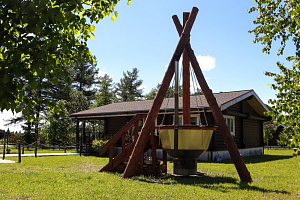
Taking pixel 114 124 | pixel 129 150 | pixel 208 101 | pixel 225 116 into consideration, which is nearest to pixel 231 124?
pixel 225 116

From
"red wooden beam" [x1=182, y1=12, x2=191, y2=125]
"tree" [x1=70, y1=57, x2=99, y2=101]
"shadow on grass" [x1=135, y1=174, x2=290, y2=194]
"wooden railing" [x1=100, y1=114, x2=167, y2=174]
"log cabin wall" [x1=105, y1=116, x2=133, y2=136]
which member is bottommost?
"shadow on grass" [x1=135, y1=174, x2=290, y2=194]

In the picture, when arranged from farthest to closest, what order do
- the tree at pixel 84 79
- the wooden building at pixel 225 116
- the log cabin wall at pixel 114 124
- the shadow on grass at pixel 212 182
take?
the tree at pixel 84 79
the log cabin wall at pixel 114 124
the wooden building at pixel 225 116
the shadow on grass at pixel 212 182

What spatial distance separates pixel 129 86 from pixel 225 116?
38327 mm

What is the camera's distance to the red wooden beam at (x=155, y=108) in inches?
351

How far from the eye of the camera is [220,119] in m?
9.02

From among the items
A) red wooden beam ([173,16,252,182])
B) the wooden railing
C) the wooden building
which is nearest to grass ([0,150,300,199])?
red wooden beam ([173,16,252,182])

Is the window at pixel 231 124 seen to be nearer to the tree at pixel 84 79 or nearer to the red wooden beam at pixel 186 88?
the red wooden beam at pixel 186 88

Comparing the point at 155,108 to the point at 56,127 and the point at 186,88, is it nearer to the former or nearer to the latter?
the point at 186,88

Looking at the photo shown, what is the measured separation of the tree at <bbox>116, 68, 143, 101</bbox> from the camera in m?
55.0

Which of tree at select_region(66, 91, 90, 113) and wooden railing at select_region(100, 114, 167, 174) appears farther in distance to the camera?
tree at select_region(66, 91, 90, 113)

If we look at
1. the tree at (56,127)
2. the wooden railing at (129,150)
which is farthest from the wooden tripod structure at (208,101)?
the tree at (56,127)

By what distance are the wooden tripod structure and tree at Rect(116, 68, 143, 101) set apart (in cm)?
4471

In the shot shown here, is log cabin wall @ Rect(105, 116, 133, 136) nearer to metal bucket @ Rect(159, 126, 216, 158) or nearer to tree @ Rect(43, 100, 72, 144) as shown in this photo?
tree @ Rect(43, 100, 72, 144)

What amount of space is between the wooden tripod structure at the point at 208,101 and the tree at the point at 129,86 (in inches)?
1760
